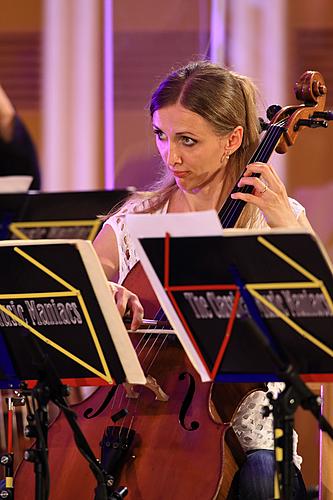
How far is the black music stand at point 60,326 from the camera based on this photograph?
5.80 ft

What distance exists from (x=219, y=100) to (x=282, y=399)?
940 mm

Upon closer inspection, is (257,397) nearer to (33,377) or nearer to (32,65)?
(33,377)

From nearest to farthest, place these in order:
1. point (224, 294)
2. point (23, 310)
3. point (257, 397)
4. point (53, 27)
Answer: point (224, 294), point (23, 310), point (257, 397), point (53, 27)

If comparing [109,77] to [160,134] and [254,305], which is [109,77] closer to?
[160,134]

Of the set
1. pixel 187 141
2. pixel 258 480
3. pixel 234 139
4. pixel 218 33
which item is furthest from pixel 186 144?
pixel 218 33

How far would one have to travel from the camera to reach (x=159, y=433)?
2074 mm

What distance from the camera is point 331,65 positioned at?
342cm

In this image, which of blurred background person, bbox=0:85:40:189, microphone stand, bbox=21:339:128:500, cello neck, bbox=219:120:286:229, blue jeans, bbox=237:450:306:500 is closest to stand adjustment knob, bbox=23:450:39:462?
microphone stand, bbox=21:339:128:500

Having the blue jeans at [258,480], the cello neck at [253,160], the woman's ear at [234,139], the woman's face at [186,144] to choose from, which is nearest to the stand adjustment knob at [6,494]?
the blue jeans at [258,480]

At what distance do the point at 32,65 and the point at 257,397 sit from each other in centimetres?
194

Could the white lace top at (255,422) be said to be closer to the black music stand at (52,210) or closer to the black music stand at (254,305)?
the black music stand at (52,210)

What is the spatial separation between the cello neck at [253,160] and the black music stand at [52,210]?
1.44ft

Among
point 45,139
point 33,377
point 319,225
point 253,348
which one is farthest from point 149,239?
point 45,139

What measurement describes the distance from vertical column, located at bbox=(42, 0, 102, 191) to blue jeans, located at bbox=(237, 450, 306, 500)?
1.79 metres
